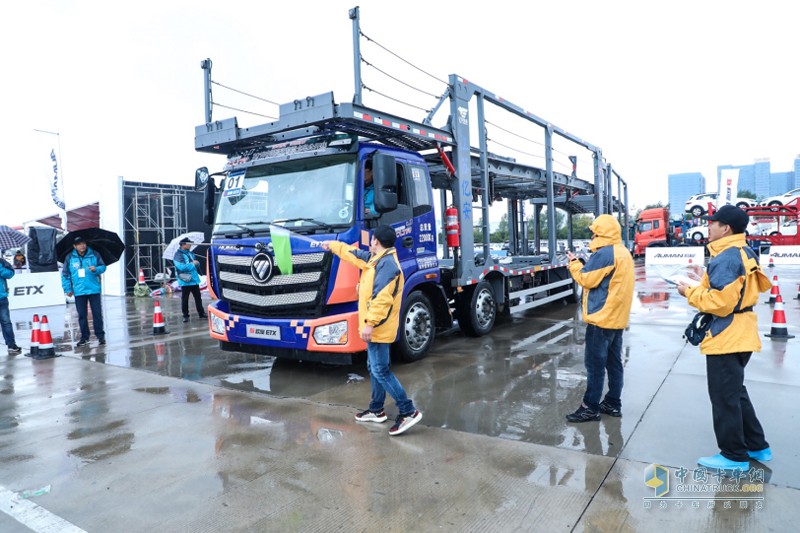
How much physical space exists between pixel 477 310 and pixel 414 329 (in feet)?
5.96

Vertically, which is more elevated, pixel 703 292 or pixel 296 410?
pixel 703 292

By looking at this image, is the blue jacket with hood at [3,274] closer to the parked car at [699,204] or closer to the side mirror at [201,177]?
the side mirror at [201,177]

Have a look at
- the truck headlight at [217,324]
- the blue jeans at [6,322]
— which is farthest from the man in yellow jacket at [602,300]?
the blue jeans at [6,322]

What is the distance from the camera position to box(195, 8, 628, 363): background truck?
205 inches

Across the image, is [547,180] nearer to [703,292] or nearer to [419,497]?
[703,292]

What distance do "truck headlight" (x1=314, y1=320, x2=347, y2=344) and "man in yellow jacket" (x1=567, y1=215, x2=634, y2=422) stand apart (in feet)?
7.36

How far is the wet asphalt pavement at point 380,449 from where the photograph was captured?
2868mm

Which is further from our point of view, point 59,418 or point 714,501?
point 59,418

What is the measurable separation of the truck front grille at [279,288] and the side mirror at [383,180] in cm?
75

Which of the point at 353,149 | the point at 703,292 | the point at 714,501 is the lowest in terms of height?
the point at 714,501

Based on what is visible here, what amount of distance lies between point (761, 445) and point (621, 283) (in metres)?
1.37

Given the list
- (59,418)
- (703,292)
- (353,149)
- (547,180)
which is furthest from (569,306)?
(59,418)

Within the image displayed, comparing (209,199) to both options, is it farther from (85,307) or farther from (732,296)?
(732,296)

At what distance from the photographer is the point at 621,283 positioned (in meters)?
3.97
